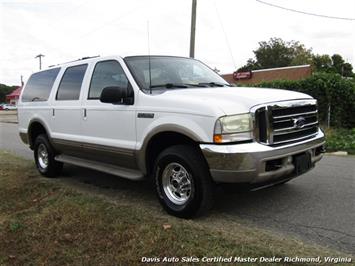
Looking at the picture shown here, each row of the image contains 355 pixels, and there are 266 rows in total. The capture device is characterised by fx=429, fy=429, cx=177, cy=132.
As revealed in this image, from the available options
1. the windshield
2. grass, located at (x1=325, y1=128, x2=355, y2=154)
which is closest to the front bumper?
the windshield

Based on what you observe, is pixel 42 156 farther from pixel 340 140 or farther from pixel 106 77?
pixel 340 140

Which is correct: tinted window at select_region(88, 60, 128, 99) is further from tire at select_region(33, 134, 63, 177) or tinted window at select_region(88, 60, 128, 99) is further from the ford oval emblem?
the ford oval emblem

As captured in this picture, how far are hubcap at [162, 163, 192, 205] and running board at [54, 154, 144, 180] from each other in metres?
0.47

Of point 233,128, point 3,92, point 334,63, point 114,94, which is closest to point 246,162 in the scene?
point 233,128

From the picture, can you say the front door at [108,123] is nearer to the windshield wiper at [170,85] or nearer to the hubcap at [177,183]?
the windshield wiper at [170,85]

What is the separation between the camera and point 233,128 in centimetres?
430

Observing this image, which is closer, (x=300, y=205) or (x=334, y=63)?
(x=300, y=205)

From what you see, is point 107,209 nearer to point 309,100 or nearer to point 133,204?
point 133,204

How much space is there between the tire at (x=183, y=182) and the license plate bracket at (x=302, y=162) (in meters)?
0.96

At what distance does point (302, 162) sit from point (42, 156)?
4.75 metres

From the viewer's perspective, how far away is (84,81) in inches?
248

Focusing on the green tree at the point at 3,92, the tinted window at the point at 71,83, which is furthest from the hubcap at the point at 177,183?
the green tree at the point at 3,92

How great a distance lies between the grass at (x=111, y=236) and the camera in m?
3.79

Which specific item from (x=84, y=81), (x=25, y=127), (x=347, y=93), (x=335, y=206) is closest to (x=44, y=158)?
(x=25, y=127)
